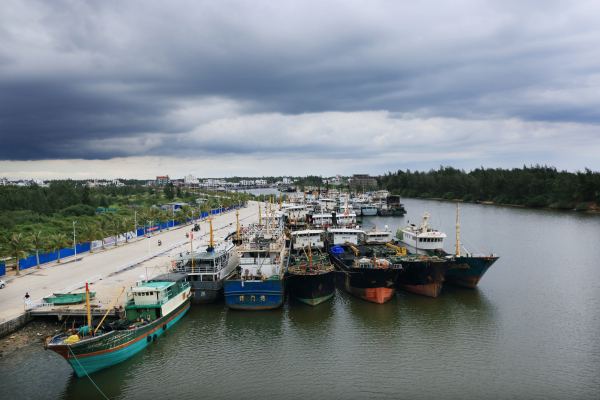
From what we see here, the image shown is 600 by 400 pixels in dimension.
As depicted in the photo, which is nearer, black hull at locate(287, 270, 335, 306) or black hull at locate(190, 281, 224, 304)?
black hull at locate(287, 270, 335, 306)

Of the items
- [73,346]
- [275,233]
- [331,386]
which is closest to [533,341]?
[331,386]

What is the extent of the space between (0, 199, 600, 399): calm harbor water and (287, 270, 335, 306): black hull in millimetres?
816

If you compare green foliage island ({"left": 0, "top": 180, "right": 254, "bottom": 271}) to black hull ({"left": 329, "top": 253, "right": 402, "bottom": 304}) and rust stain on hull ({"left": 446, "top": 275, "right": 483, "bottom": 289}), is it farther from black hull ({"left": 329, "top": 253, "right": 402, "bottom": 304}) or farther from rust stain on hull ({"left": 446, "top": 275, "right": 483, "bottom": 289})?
rust stain on hull ({"left": 446, "top": 275, "right": 483, "bottom": 289})

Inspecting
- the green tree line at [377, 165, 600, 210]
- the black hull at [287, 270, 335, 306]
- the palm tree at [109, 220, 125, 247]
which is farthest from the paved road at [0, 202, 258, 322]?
the green tree line at [377, 165, 600, 210]

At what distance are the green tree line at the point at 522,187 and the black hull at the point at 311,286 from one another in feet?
342

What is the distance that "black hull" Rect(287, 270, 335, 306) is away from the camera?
29.8m

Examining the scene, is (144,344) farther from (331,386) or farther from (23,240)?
(23,240)

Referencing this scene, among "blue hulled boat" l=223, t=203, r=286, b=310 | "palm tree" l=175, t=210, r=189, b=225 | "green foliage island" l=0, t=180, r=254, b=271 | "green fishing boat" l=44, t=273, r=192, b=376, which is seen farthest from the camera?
"palm tree" l=175, t=210, r=189, b=225

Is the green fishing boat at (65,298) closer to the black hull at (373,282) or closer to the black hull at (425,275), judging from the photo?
the black hull at (373,282)

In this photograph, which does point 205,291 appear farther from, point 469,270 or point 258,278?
point 469,270

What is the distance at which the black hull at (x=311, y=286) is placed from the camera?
29.8m

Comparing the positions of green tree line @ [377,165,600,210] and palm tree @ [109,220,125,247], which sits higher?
green tree line @ [377,165,600,210]

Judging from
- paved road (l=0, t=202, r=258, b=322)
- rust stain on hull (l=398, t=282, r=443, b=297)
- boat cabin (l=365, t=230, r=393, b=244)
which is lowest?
rust stain on hull (l=398, t=282, r=443, b=297)

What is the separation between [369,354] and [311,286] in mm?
8177
